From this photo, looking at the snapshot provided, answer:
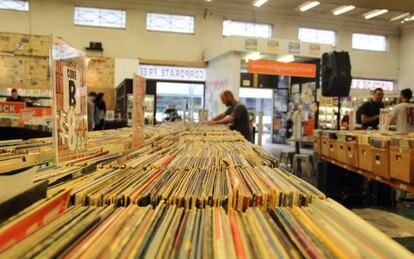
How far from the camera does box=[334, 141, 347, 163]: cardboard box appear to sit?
168 inches

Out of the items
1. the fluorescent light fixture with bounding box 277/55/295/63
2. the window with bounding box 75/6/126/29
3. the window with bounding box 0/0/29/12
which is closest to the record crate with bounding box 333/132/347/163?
the fluorescent light fixture with bounding box 277/55/295/63

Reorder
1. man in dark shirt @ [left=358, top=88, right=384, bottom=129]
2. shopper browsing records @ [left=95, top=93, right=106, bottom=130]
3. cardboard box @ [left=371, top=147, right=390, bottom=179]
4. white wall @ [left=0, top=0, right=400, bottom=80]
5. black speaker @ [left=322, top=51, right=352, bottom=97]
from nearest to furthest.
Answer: cardboard box @ [left=371, top=147, right=390, bottom=179], black speaker @ [left=322, top=51, right=352, bottom=97], man in dark shirt @ [left=358, top=88, right=384, bottom=129], shopper browsing records @ [left=95, top=93, right=106, bottom=130], white wall @ [left=0, top=0, right=400, bottom=80]

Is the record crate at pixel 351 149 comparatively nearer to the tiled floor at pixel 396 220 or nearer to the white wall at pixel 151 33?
the tiled floor at pixel 396 220

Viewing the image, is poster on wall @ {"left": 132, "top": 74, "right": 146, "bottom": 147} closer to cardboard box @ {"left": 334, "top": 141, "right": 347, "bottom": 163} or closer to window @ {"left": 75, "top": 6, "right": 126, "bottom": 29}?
cardboard box @ {"left": 334, "top": 141, "right": 347, "bottom": 163}

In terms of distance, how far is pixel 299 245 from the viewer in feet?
2.27

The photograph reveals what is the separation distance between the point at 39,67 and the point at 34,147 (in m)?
10.8

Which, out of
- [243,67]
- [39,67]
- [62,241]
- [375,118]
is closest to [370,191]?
[375,118]

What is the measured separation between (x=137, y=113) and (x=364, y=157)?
8.54 ft

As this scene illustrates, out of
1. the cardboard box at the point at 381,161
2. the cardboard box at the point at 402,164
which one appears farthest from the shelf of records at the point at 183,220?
the cardboard box at the point at 381,161

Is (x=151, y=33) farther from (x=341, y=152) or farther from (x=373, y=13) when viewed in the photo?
(x=341, y=152)

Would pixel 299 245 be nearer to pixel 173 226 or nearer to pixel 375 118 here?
pixel 173 226

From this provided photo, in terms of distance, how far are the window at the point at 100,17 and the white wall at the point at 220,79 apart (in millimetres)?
3362

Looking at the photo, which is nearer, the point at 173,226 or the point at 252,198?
the point at 173,226

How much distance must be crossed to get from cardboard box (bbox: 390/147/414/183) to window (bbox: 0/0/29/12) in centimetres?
1173
